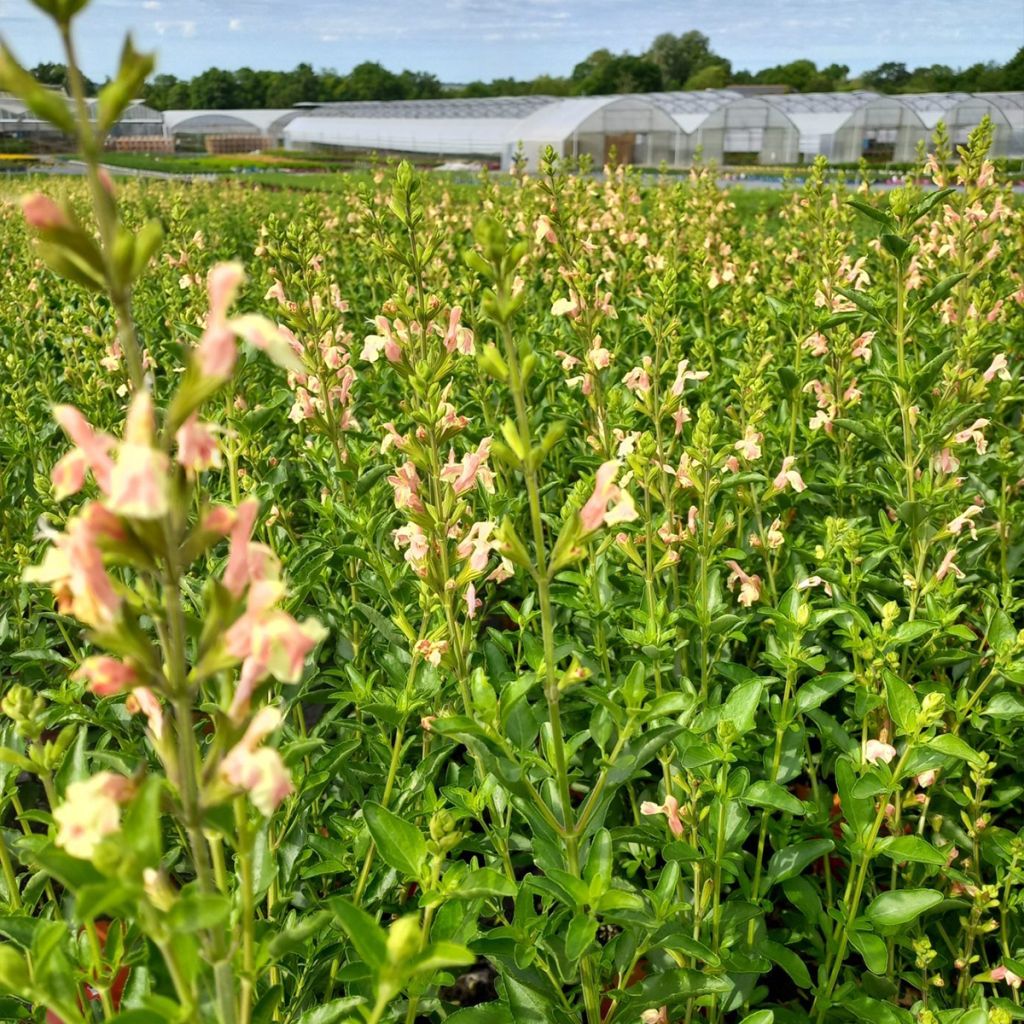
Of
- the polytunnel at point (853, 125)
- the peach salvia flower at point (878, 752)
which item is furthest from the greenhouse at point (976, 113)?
the peach salvia flower at point (878, 752)

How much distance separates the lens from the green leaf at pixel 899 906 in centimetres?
188

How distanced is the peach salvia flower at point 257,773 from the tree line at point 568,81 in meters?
81.3

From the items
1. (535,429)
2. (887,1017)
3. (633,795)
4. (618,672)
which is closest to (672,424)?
(535,429)

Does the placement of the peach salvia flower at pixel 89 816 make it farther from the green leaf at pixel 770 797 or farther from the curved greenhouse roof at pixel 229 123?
the curved greenhouse roof at pixel 229 123

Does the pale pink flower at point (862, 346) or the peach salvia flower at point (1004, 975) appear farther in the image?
the pale pink flower at point (862, 346)

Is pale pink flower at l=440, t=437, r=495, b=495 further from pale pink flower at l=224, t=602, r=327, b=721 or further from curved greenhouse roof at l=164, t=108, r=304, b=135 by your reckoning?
curved greenhouse roof at l=164, t=108, r=304, b=135

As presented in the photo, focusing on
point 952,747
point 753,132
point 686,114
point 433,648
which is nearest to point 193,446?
point 433,648

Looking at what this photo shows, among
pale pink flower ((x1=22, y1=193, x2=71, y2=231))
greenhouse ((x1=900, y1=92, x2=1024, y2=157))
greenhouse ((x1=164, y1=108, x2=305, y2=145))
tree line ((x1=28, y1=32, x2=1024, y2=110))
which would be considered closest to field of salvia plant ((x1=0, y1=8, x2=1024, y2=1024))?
pale pink flower ((x1=22, y1=193, x2=71, y2=231))

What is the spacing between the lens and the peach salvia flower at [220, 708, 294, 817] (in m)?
0.92

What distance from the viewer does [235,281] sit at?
981mm

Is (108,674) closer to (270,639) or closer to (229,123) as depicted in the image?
(270,639)

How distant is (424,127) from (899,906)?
50337 mm

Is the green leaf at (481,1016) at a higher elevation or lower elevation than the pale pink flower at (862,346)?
lower

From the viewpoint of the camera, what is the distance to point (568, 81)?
95.3m
